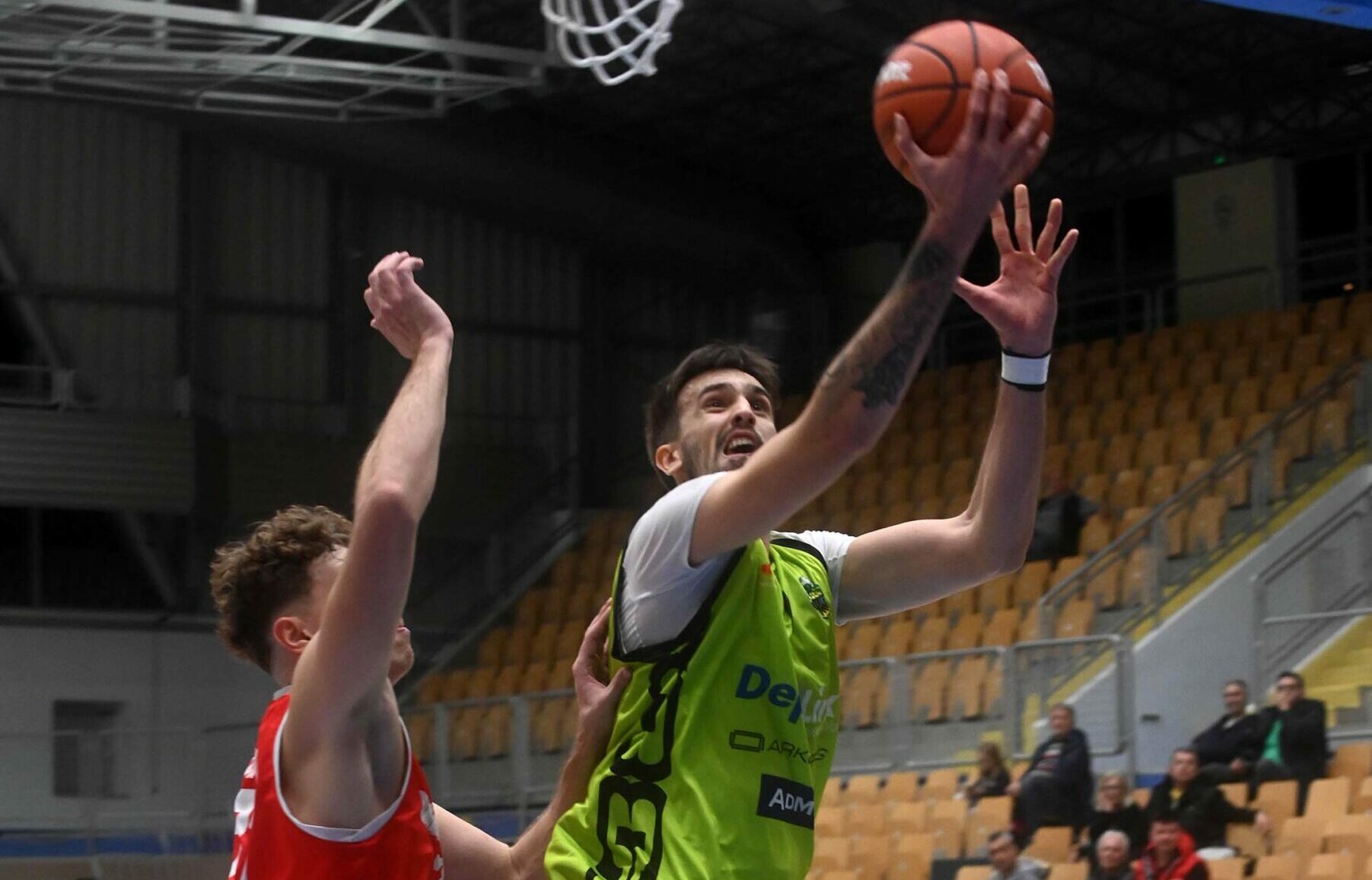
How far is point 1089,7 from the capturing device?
19.2 meters

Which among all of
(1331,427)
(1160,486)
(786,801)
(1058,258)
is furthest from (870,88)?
(786,801)

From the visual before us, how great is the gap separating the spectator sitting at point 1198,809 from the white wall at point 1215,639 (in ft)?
3.91

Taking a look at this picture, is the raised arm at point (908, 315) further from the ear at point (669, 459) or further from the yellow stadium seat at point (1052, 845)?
the yellow stadium seat at point (1052, 845)

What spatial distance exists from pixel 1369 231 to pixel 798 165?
6.38m

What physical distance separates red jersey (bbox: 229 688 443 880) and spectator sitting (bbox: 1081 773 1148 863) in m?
7.89

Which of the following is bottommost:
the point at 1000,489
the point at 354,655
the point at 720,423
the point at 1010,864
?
the point at 1010,864

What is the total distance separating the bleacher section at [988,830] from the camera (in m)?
10.4

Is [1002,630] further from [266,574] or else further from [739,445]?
[266,574]

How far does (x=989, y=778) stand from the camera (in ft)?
40.4

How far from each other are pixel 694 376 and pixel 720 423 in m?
0.15

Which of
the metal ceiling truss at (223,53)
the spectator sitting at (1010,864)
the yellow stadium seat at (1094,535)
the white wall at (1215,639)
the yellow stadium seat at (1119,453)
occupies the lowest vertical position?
the spectator sitting at (1010,864)

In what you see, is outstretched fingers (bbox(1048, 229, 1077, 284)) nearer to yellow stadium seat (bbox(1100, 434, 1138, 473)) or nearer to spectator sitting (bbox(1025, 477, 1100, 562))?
spectator sitting (bbox(1025, 477, 1100, 562))

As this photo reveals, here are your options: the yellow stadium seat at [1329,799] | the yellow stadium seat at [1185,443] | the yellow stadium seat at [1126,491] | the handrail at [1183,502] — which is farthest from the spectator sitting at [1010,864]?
the yellow stadium seat at [1185,443]

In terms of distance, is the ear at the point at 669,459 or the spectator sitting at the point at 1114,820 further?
the spectator sitting at the point at 1114,820
